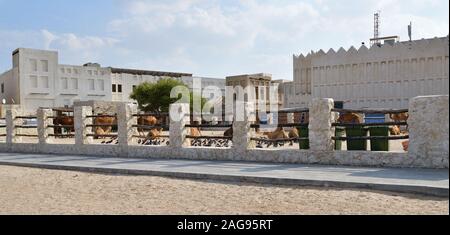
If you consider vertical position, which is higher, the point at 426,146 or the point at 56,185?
the point at 426,146

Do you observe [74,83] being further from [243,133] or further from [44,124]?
[243,133]

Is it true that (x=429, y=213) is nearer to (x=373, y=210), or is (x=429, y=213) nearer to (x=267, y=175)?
(x=373, y=210)

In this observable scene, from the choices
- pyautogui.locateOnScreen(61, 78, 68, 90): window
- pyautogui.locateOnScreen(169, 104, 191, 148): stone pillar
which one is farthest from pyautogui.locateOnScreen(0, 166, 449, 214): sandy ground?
pyautogui.locateOnScreen(61, 78, 68, 90): window

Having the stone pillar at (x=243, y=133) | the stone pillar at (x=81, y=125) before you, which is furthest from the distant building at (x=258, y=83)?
the stone pillar at (x=243, y=133)

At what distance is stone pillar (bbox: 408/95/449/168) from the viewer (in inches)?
322

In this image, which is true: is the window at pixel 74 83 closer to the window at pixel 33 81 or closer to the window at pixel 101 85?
the window at pixel 101 85

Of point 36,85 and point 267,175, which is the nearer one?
point 267,175

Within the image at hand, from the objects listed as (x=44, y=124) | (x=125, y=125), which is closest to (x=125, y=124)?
(x=125, y=125)

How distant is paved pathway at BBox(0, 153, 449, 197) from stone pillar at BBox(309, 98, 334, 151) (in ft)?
1.82

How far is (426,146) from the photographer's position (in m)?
8.38

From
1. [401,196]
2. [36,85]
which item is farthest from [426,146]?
[36,85]

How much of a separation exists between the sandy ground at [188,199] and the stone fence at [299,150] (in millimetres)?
2182
